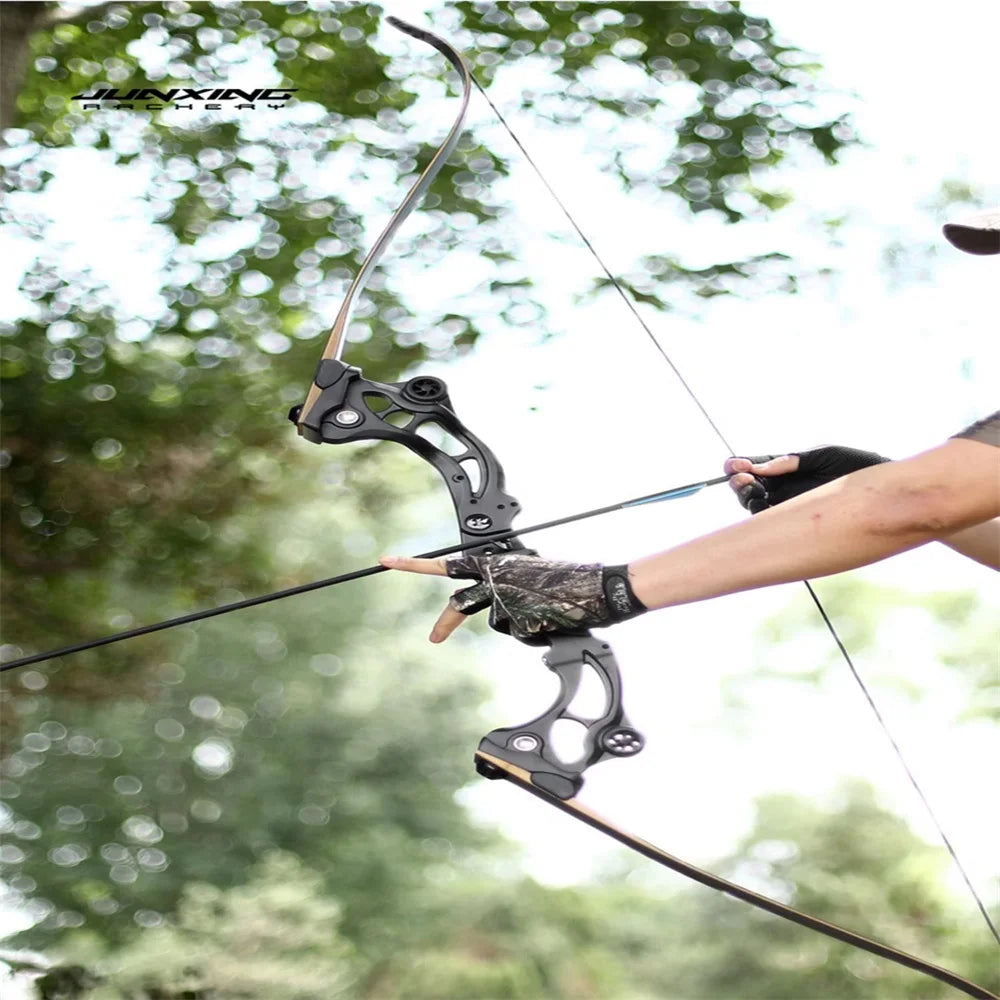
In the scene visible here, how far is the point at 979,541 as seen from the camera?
1.73 metres

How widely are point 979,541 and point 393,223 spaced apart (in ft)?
4.05

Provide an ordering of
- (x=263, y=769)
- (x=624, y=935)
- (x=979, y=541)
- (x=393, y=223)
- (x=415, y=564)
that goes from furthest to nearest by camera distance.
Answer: (x=624, y=935) < (x=263, y=769) < (x=393, y=223) < (x=979, y=541) < (x=415, y=564)

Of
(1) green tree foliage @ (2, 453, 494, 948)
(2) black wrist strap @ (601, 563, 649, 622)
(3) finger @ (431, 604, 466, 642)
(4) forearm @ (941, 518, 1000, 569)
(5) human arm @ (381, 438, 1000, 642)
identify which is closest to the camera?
(5) human arm @ (381, 438, 1000, 642)

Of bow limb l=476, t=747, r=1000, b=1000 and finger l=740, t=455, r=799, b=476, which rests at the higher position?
finger l=740, t=455, r=799, b=476

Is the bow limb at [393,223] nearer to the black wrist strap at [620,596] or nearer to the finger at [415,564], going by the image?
the finger at [415,564]

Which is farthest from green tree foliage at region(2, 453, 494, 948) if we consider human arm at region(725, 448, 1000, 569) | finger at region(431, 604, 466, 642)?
finger at region(431, 604, 466, 642)

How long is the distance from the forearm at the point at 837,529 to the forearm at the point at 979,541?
316 mm

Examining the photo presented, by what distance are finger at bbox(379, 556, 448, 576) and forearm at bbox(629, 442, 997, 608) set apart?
305 mm

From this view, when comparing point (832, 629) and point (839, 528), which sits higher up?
point (839, 528)

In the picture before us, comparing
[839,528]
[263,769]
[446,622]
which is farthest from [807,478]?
[263,769]

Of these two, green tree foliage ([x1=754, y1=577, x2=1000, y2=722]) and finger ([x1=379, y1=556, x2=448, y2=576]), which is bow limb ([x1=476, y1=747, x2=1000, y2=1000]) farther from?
green tree foliage ([x1=754, y1=577, x2=1000, y2=722])

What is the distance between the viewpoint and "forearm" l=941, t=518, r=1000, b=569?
1.73 meters

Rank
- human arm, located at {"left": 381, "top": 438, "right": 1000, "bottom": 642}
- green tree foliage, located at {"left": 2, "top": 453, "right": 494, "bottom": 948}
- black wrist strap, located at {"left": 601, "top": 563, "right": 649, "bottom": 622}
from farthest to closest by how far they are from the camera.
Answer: green tree foliage, located at {"left": 2, "top": 453, "right": 494, "bottom": 948}
black wrist strap, located at {"left": 601, "top": 563, "right": 649, "bottom": 622}
human arm, located at {"left": 381, "top": 438, "right": 1000, "bottom": 642}

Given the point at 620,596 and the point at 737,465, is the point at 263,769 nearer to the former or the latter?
the point at 737,465
